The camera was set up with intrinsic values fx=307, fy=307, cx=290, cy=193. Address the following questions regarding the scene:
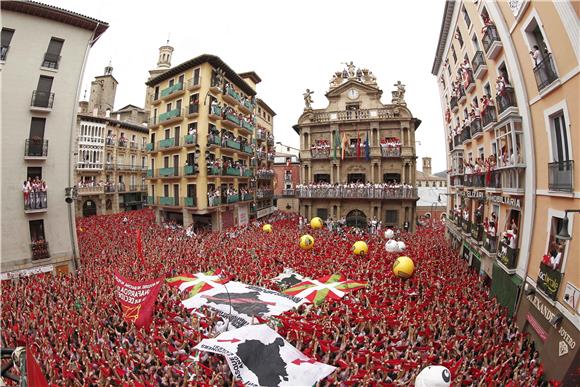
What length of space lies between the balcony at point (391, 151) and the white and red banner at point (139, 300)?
25.8m

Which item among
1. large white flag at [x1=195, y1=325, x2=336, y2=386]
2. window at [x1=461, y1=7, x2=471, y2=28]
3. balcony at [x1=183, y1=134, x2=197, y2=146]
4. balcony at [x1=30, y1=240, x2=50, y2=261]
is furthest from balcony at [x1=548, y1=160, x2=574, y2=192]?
balcony at [x1=30, y1=240, x2=50, y2=261]

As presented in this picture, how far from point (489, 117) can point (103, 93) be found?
49.5 meters

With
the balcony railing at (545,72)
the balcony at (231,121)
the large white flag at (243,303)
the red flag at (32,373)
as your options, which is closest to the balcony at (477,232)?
the balcony railing at (545,72)

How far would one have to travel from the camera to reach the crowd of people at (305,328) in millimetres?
7887

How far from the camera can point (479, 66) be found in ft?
48.5

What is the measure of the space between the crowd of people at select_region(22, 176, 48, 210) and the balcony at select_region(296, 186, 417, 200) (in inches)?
840

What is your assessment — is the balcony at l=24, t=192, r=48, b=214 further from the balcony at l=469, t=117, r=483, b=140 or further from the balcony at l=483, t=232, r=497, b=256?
the balcony at l=469, t=117, r=483, b=140

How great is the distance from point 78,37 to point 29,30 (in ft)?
7.97

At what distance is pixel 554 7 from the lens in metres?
8.76

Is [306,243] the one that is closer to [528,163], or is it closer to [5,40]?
[528,163]

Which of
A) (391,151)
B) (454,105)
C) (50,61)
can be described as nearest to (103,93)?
(50,61)

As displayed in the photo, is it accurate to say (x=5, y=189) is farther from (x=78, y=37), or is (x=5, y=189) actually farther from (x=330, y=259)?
(x=330, y=259)

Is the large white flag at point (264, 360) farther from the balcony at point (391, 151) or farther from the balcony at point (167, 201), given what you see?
the balcony at point (391, 151)

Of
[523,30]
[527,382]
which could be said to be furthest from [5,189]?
[523,30]
